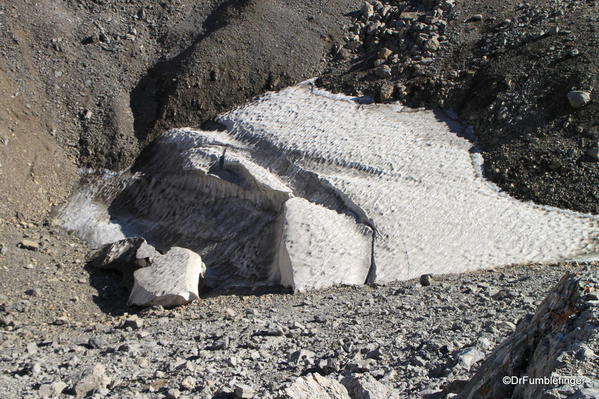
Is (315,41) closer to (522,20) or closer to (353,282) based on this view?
A: (522,20)

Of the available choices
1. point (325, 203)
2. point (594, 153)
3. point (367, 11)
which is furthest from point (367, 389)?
point (367, 11)

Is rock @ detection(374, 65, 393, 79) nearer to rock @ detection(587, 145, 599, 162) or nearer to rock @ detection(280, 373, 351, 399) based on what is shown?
rock @ detection(587, 145, 599, 162)

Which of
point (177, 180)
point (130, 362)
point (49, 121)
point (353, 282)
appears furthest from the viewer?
point (49, 121)

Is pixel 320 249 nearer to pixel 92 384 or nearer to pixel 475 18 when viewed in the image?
pixel 92 384

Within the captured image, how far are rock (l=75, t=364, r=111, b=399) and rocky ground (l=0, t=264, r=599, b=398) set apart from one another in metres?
0.01

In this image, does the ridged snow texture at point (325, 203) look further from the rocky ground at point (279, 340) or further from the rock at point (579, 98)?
the rock at point (579, 98)

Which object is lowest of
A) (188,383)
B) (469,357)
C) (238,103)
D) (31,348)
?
(31,348)

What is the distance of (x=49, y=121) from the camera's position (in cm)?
1376

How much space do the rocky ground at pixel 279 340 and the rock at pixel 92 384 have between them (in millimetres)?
14

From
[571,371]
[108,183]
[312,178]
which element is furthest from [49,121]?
[571,371]

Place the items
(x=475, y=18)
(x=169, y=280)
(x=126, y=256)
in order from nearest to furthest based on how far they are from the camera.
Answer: (x=169, y=280), (x=126, y=256), (x=475, y=18)

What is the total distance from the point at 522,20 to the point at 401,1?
2.63 m

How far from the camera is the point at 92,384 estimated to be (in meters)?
6.44

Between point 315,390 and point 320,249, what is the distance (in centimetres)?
520
